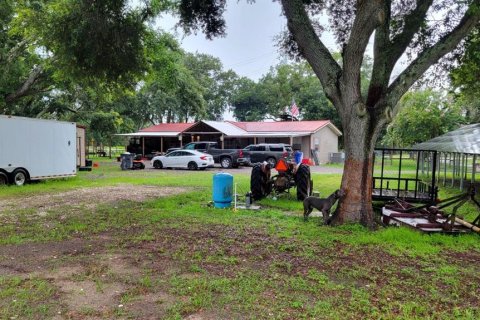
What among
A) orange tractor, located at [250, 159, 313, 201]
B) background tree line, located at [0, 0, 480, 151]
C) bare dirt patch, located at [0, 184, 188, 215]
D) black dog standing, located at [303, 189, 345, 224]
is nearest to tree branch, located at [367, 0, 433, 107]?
black dog standing, located at [303, 189, 345, 224]

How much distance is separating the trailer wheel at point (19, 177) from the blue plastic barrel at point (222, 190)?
29.9ft

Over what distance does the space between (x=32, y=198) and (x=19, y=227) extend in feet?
14.6

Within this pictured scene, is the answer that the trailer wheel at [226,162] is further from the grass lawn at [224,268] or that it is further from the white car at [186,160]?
the grass lawn at [224,268]

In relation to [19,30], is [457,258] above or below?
below

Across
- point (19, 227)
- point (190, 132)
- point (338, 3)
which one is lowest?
point (19, 227)

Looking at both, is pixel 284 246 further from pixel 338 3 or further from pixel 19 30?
pixel 19 30

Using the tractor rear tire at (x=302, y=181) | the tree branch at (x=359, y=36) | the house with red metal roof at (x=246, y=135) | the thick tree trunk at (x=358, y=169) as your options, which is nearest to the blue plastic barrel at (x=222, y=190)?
the tractor rear tire at (x=302, y=181)

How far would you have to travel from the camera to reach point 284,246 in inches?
251

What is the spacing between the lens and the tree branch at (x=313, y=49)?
8.02 meters

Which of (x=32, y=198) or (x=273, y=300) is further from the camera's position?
(x=32, y=198)

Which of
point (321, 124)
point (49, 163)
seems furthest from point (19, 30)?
point (321, 124)

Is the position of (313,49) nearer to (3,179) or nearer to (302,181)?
(302,181)

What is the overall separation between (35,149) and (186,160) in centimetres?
1042

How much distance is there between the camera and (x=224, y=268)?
530 centimetres
